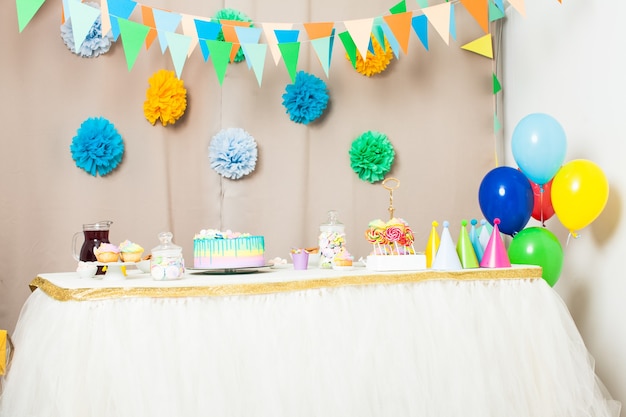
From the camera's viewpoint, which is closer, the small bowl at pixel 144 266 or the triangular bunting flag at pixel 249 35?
the small bowl at pixel 144 266

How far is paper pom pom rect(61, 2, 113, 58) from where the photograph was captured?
247 cm

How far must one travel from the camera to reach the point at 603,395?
1.95 m

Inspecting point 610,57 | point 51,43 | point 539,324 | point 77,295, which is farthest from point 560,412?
point 51,43

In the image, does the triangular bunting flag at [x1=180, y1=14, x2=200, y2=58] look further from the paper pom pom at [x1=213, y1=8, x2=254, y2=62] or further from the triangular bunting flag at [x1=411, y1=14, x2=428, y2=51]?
the triangular bunting flag at [x1=411, y1=14, x2=428, y2=51]

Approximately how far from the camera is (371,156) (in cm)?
274

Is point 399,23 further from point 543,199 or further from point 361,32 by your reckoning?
point 543,199

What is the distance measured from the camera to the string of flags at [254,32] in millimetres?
2234

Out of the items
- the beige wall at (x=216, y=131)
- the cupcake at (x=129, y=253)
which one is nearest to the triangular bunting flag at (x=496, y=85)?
the beige wall at (x=216, y=131)

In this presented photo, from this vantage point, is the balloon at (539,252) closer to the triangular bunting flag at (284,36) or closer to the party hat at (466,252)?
the party hat at (466,252)

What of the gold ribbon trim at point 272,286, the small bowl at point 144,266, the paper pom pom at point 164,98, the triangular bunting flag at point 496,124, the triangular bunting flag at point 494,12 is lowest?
the gold ribbon trim at point 272,286

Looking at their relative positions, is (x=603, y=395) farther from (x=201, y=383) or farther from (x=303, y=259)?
(x=201, y=383)

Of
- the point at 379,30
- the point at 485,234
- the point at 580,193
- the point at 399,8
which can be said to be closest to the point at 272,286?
the point at 485,234

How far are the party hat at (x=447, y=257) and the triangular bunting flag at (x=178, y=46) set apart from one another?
120cm

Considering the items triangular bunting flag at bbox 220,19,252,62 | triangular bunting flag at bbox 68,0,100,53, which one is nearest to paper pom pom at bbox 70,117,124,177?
triangular bunting flag at bbox 68,0,100,53
